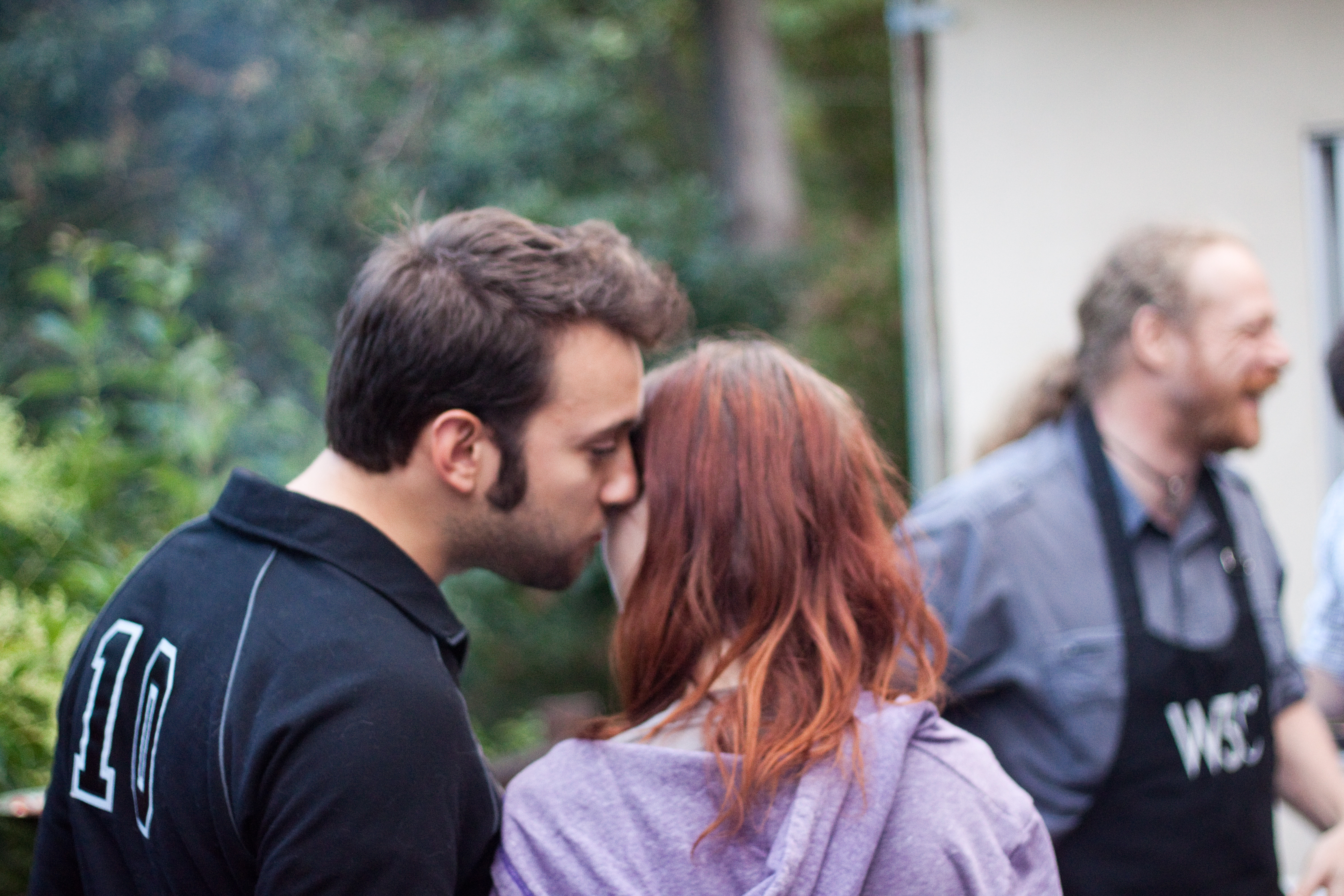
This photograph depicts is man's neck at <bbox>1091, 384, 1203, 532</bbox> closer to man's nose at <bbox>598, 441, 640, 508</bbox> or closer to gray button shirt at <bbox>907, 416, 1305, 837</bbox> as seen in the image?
gray button shirt at <bbox>907, 416, 1305, 837</bbox>

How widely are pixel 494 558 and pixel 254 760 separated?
0.51 metres

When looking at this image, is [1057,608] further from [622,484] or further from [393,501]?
[393,501]

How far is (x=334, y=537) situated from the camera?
1453 mm

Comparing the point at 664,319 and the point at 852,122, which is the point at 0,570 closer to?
the point at 664,319

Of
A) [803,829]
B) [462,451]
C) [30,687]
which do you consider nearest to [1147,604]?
[803,829]

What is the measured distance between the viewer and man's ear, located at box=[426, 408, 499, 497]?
1.57m

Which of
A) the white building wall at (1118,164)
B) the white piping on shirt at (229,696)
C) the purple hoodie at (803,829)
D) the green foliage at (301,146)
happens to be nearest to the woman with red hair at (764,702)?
the purple hoodie at (803,829)

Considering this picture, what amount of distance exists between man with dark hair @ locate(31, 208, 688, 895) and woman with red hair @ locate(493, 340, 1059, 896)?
0.38ft

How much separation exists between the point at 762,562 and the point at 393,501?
537mm

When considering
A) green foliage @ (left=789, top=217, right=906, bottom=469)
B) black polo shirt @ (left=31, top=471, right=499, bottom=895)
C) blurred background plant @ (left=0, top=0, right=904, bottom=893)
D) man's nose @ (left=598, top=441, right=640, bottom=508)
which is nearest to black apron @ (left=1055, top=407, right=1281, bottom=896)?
man's nose @ (left=598, top=441, right=640, bottom=508)

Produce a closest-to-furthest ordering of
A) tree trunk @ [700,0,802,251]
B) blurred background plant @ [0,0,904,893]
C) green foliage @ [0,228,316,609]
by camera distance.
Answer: green foliage @ [0,228,316,609] < blurred background plant @ [0,0,904,893] < tree trunk @ [700,0,802,251]

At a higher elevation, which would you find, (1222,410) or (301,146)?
(301,146)

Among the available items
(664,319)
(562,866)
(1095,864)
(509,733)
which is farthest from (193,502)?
(509,733)

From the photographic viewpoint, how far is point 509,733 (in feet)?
18.3
